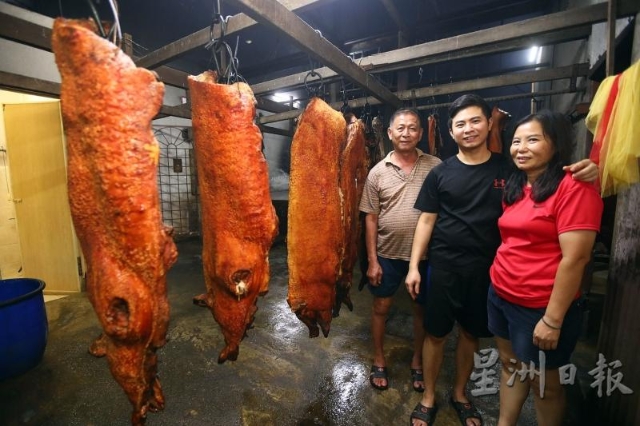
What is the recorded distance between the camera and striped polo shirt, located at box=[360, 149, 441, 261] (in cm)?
306

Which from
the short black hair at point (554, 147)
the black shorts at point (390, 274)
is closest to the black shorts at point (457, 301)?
the black shorts at point (390, 274)

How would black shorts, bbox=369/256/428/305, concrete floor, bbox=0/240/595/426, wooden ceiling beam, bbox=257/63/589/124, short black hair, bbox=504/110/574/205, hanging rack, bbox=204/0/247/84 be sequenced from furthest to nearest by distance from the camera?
1. wooden ceiling beam, bbox=257/63/589/124
2. black shorts, bbox=369/256/428/305
3. concrete floor, bbox=0/240/595/426
4. short black hair, bbox=504/110/574/205
5. hanging rack, bbox=204/0/247/84

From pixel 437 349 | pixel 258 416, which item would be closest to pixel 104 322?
pixel 258 416

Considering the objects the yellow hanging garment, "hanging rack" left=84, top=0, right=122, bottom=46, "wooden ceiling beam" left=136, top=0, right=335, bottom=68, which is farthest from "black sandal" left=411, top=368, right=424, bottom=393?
"hanging rack" left=84, top=0, right=122, bottom=46

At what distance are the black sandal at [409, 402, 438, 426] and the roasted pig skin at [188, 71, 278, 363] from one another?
6.40 ft

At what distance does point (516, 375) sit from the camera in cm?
232

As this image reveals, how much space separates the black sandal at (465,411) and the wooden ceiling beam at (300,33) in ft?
10.3

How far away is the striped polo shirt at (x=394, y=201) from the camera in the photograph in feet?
10.0

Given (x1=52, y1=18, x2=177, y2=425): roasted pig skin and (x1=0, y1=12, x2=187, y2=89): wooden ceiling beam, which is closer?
(x1=52, y1=18, x2=177, y2=425): roasted pig skin

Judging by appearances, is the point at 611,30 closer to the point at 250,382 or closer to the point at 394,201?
the point at 394,201

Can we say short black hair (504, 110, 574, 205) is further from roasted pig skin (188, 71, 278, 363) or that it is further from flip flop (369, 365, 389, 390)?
flip flop (369, 365, 389, 390)

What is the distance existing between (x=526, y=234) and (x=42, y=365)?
5.22m

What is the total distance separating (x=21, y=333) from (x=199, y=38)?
375cm

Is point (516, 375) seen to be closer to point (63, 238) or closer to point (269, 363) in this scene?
point (269, 363)
